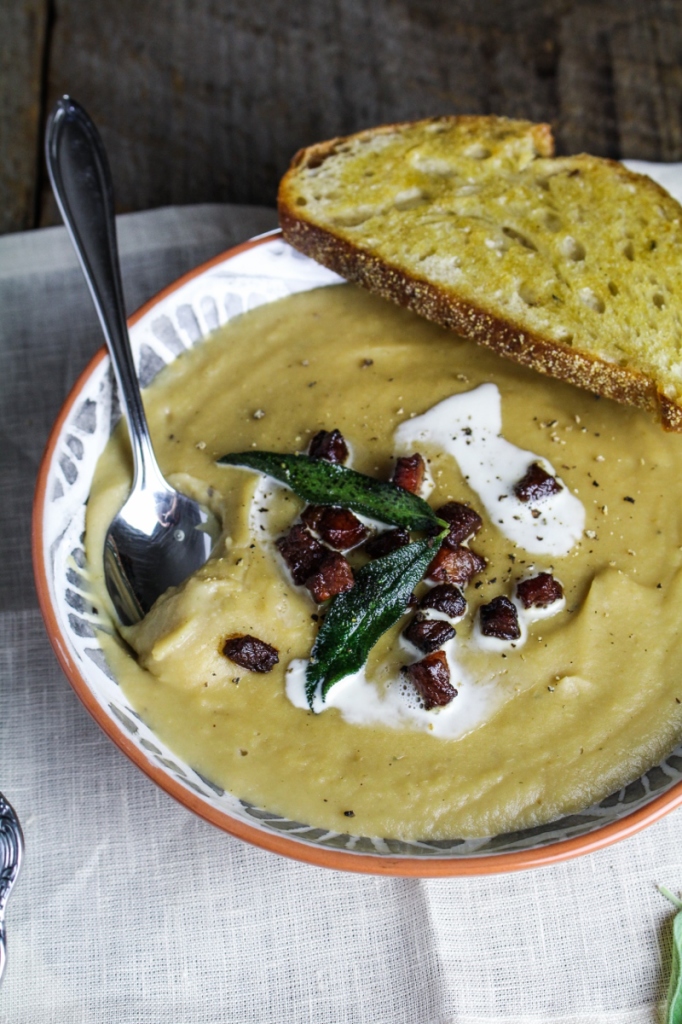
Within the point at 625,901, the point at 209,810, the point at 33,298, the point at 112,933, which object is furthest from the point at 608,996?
the point at 33,298

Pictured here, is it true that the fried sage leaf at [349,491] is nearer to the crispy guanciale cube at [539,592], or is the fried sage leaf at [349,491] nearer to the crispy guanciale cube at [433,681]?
the crispy guanciale cube at [539,592]

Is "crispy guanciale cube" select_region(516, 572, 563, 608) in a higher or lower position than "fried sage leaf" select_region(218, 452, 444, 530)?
lower

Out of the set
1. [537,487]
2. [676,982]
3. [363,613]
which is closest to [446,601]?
[363,613]

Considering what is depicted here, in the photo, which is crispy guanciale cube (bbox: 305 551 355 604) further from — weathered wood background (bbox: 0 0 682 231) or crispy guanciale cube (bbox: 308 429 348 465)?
weathered wood background (bbox: 0 0 682 231)

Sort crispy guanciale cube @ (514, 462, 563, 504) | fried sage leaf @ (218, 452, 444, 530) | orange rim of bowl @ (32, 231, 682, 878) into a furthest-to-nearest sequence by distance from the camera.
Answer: crispy guanciale cube @ (514, 462, 563, 504) → fried sage leaf @ (218, 452, 444, 530) → orange rim of bowl @ (32, 231, 682, 878)

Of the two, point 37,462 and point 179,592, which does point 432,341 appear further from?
point 37,462

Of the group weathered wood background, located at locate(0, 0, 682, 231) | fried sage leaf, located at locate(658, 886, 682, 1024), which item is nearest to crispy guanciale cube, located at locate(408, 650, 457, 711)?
fried sage leaf, located at locate(658, 886, 682, 1024)

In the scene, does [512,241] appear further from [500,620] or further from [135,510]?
[135,510]
